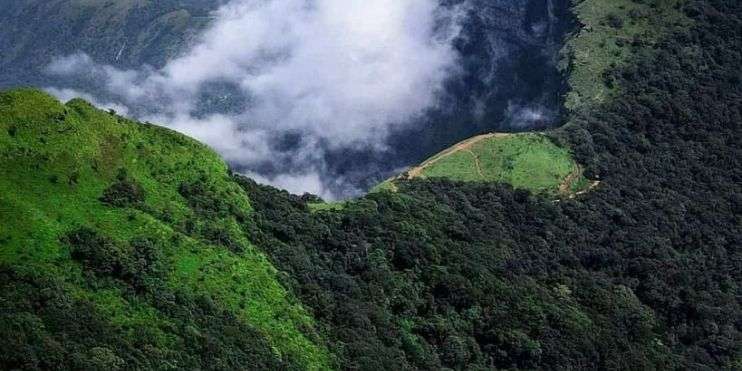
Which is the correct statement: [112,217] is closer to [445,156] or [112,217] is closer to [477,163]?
[445,156]

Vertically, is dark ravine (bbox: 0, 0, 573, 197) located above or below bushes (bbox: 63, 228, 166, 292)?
Answer: above

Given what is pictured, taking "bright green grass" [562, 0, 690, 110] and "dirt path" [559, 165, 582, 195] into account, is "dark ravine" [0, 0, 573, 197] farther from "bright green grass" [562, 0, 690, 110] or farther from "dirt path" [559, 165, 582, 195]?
"dirt path" [559, 165, 582, 195]

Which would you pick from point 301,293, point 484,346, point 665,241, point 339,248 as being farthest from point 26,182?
point 665,241

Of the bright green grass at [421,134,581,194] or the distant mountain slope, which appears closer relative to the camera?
the bright green grass at [421,134,581,194]

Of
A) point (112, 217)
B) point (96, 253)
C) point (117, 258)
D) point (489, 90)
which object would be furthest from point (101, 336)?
point (489, 90)

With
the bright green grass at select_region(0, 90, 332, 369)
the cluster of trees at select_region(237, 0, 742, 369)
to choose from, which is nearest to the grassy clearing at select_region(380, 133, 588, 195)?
the cluster of trees at select_region(237, 0, 742, 369)

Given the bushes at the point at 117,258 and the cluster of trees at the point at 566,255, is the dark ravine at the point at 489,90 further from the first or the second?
the bushes at the point at 117,258

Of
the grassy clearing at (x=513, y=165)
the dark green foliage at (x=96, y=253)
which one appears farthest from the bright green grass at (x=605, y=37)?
the dark green foliage at (x=96, y=253)
